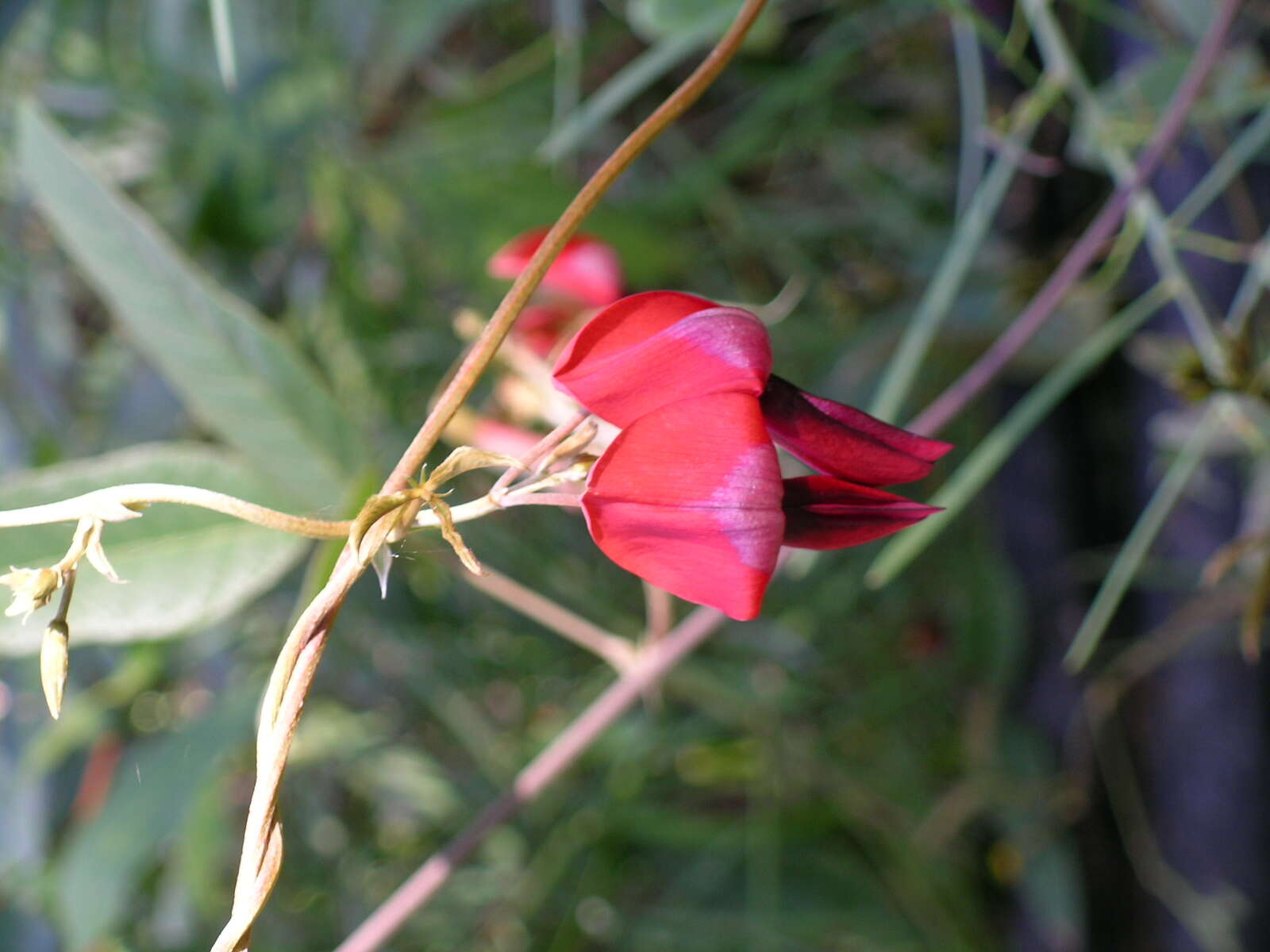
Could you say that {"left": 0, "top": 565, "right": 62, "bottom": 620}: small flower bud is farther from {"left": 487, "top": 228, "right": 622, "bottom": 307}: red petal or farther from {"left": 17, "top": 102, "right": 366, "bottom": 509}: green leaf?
{"left": 487, "top": 228, "right": 622, "bottom": 307}: red petal

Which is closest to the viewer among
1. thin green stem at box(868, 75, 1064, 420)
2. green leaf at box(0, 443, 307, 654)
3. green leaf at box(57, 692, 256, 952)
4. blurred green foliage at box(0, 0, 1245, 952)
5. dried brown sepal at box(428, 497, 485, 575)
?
dried brown sepal at box(428, 497, 485, 575)

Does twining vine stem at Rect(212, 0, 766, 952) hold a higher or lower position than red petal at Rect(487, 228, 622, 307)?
higher

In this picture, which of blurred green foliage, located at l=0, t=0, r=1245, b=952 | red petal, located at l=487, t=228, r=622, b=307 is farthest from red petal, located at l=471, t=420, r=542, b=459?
blurred green foliage, located at l=0, t=0, r=1245, b=952

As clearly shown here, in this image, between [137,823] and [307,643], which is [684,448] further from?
[137,823]

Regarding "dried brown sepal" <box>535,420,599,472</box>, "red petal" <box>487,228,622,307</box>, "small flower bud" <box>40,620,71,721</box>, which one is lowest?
"red petal" <box>487,228,622,307</box>

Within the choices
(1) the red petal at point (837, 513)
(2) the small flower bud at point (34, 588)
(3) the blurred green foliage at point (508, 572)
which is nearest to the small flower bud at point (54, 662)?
(2) the small flower bud at point (34, 588)

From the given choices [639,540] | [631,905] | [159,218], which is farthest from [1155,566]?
[159,218]
